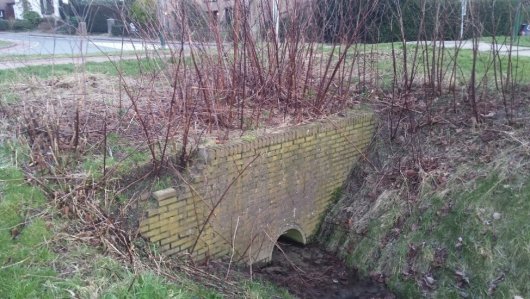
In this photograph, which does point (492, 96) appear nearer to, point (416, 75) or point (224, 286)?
point (416, 75)

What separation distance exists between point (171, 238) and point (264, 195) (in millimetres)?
1556

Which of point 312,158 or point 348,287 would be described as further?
point 312,158

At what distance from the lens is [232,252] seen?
6.13 meters

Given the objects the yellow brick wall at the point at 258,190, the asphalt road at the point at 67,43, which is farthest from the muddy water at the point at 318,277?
the asphalt road at the point at 67,43

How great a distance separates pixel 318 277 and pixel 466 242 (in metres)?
1.91

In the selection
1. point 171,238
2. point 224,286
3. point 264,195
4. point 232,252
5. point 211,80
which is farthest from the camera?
point 211,80

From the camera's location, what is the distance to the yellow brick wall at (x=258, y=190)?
553cm

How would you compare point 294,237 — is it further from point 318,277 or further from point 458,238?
point 458,238

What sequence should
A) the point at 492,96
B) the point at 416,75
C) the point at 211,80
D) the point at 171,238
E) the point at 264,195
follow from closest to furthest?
1. the point at 171,238
2. the point at 264,195
3. the point at 211,80
4. the point at 492,96
5. the point at 416,75

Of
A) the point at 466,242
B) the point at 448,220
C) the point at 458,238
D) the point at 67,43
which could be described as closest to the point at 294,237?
the point at 448,220

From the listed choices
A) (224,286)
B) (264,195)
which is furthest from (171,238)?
(264,195)

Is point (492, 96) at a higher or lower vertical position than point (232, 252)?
higher

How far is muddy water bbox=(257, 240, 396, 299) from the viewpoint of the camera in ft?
20.4

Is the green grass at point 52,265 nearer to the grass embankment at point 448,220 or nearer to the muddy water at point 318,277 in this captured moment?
the muddy water at point 318,277
